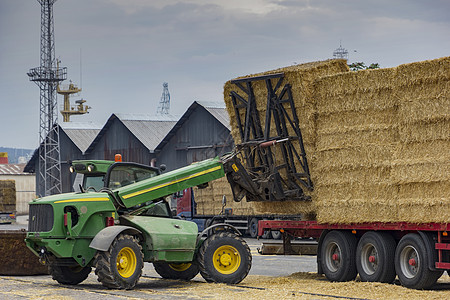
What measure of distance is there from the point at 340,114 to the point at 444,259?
3.82m

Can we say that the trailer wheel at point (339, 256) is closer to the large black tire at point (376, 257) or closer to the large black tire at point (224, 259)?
the large black tire at point (376, 257)

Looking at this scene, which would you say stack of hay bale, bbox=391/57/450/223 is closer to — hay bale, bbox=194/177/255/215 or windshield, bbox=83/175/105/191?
windshield, bbox=83/175/105/191

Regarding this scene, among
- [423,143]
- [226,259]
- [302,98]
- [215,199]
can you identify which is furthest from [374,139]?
[215,199]

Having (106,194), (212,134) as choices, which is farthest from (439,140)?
(212,134)

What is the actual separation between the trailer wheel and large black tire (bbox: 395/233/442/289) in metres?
1.48

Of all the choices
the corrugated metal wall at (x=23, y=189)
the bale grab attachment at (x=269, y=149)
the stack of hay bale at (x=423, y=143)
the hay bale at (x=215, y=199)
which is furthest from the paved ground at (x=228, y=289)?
the corrugated metal wall at (x=23, y=189)

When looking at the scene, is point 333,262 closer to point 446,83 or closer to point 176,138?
point 446,83

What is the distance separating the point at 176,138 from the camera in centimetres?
5588

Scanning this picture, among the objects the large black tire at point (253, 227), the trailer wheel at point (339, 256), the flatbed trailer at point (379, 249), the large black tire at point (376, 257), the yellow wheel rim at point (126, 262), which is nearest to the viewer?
the flatbed trailer at point (379, 249)

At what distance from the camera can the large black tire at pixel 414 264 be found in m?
15.1

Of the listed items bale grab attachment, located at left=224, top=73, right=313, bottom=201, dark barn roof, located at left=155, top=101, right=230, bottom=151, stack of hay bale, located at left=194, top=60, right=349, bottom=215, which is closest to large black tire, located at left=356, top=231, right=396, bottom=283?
stack of hay bale, located at left=194, top=60, right=349, bottom=215

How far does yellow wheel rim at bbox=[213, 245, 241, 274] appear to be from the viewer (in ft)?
55.9

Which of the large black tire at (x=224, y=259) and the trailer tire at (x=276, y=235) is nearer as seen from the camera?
the large black tire at (x=224, y=259)

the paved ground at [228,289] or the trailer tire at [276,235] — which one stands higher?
the trailer tire at [276,235]
